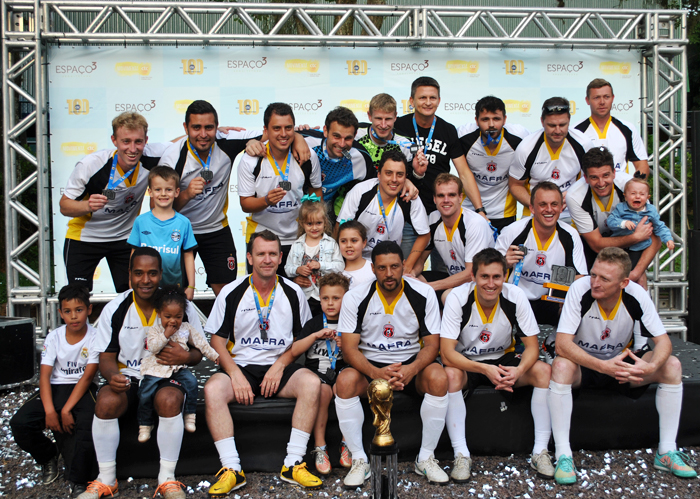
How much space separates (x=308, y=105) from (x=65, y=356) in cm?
398

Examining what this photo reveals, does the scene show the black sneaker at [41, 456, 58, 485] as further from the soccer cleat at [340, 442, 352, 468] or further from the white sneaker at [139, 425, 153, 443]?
the soccer cleat at [340, 442, 352, 468]

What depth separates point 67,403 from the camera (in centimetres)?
335

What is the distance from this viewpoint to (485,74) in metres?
6.58

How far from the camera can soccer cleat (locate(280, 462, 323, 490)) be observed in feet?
10.7

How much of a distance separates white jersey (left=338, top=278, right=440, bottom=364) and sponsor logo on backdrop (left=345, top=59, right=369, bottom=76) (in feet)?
11.7

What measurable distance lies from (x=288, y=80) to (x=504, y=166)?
2.70 metres

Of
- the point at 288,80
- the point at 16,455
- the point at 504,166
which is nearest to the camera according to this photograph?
the point at 16,455

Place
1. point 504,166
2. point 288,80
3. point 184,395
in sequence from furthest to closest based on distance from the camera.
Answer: point 288,80 → point 504,166 → point 184,395

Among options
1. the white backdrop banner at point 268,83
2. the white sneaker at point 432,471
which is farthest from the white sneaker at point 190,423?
the white backdrop banner at point 268,83

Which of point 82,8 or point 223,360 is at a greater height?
point 82,8

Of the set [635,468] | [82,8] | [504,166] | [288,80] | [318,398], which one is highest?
[82,8]

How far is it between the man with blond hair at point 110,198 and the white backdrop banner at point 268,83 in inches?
71.4

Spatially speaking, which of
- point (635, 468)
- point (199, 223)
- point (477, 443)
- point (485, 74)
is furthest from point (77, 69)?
point (635, 468)

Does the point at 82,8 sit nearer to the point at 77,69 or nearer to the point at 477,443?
the point at 77,69
